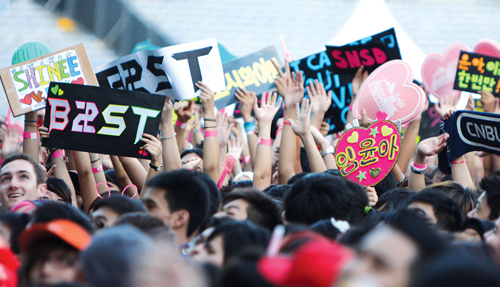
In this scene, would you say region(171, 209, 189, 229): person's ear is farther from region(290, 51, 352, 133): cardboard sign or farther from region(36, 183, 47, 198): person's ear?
region(290, 51, 352, 133): cardboard sign

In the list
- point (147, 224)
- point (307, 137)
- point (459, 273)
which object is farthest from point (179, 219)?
point (459, 273)

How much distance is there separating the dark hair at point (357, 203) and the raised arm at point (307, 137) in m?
0.85

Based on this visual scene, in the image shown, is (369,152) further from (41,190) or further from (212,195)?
(41,190)

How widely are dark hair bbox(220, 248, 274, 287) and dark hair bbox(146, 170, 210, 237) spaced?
46.2 inches

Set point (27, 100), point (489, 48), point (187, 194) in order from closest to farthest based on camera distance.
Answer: point (187, 194) → point (27, 100) → point (489, 48)

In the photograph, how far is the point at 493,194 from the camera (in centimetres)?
309

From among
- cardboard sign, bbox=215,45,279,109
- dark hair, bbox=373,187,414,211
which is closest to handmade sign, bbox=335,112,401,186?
dark hair, bbox=373,187,414,211

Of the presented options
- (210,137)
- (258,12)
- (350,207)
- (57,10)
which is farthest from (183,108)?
(258,12)

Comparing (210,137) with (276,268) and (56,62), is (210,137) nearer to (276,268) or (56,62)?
(56,62)

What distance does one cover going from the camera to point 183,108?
456 centimetres

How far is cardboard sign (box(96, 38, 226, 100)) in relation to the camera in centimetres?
431

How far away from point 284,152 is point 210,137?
0.63 meters

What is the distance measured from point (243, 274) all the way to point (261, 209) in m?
1.24

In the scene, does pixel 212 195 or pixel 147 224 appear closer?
pixel 147 224
